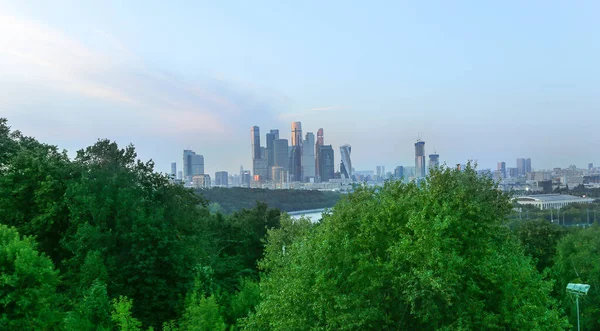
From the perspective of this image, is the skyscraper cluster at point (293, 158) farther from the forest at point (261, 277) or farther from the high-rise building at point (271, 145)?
the forest at point (261, 277)

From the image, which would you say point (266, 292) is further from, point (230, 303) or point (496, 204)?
point (496, 204)

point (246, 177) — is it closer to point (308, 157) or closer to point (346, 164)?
point (308, 157)

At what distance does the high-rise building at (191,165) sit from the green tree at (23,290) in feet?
312

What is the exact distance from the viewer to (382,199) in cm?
1594

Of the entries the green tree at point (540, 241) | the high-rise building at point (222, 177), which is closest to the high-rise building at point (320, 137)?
the high-rise building at point (222, 177)

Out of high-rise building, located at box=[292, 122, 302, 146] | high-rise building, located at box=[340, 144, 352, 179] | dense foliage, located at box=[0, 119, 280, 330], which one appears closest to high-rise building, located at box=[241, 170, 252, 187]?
high-rise building, located at box=[292, 122, 302, 146]

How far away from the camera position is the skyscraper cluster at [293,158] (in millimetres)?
156925

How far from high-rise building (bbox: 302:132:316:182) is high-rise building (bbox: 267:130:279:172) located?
10365 millimetres

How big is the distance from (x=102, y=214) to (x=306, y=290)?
9904 mm

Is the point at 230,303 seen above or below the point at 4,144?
below

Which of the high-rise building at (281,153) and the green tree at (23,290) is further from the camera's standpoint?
the high-rise building at (281,153)

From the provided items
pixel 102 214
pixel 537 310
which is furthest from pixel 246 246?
pixel 537 310

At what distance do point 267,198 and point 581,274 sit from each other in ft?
192

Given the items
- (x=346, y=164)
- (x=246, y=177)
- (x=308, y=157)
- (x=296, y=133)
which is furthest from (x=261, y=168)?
(x=346, y=164)
